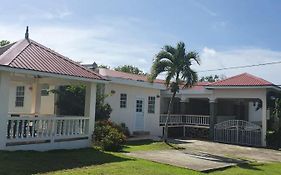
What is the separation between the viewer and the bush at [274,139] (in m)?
21.1

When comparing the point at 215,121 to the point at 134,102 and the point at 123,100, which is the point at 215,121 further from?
the point at 123,100

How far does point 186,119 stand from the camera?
26.7 metres

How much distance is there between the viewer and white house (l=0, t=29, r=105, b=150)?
1145 centimetres

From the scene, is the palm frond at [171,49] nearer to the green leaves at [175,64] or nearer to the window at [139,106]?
the green leaves at [175,64]

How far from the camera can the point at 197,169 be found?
1145 cm

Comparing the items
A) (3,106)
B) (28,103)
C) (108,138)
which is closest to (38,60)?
(3,106)

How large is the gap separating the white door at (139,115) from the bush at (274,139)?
26.4ft

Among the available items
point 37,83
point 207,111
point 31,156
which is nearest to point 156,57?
point 37,83

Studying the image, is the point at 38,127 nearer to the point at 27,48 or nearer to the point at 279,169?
the point at 27,48

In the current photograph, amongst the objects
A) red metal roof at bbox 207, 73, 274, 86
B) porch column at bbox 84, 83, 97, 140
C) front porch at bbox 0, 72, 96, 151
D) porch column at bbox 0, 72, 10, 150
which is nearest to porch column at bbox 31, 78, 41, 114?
front porch at bbox 0, 72, 96, 151

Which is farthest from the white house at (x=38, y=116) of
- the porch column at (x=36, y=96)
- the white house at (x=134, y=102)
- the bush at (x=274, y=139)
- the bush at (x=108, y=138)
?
the bush at (x=274, y=139)

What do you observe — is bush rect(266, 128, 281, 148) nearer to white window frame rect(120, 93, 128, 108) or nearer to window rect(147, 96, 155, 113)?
window rect(147, 96, 155, 113)

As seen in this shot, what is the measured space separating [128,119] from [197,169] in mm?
10950

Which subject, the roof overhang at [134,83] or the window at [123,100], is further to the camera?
the window at [123,100]
